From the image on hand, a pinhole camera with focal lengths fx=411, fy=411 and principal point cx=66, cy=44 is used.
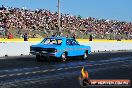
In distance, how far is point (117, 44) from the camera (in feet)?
161

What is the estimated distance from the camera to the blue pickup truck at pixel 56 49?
79.7 ft

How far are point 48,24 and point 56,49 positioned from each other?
2933 centimetres

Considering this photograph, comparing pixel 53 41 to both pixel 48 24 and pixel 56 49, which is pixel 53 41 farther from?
pixel 48 24

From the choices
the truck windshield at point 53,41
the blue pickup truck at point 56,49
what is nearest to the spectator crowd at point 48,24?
the blue pickup truck at point 56,49

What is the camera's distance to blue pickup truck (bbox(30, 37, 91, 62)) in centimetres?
2430

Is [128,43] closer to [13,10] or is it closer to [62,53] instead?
[13,10]

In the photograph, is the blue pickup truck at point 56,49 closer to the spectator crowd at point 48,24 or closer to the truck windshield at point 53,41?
the truck windshield at point 53,41

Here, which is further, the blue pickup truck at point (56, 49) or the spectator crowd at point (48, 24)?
the spectator crowd at point (48, 24)

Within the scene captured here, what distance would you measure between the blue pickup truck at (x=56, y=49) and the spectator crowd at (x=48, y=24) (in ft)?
40.4

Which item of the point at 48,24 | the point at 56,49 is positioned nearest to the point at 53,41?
the point at 56,49

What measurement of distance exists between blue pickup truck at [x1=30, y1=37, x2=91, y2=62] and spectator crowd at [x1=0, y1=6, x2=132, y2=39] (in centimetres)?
1231

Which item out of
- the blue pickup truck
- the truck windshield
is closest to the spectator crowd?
the blue pickup truck

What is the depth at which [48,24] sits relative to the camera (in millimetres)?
53531

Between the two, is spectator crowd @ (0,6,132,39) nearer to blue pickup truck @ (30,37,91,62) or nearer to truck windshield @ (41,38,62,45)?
blue pickup truck @ (30,37,91,62)
